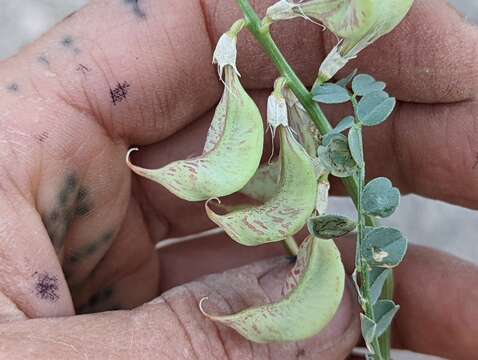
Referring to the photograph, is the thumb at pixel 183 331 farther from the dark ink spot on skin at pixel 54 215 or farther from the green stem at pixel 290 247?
the dark ink spot on skin at pixel 54 215

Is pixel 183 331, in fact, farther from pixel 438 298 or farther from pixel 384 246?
pixel 438 298

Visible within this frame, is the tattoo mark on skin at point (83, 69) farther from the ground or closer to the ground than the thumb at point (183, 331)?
farther from the ground

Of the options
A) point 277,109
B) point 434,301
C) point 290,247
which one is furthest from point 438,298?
point 277,109

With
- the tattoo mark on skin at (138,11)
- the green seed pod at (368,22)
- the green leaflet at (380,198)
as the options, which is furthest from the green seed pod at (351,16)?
the tattoo mark on skin at (138,11)

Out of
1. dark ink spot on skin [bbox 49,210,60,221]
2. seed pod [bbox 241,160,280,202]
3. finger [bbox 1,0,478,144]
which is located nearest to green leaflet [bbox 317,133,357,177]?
seed pod [bbox 241,160,280,202]

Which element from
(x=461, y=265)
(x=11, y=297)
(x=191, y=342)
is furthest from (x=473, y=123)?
(x=11, y=297)

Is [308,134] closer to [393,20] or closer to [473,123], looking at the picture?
[393,20]
